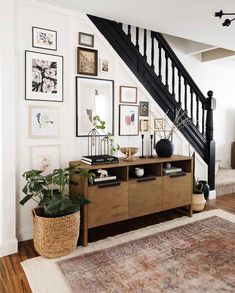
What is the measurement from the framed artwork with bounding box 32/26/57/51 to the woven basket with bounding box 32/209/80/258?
5.53ft

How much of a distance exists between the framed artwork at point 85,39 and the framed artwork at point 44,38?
0.95 feet

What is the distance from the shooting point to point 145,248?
244cm

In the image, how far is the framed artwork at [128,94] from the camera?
318 cm

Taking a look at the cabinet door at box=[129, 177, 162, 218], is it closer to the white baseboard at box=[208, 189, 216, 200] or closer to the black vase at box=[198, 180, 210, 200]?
the black vase at box=[198, 180, 210, 200]

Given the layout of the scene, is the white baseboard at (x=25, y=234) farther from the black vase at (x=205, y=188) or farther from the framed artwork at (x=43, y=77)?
the black vase at (x=205, y=188)

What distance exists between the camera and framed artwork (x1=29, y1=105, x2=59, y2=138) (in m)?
2.61

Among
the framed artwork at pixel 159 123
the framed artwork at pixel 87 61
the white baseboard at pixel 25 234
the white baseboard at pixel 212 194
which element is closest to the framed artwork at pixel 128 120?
the framed artwork at pixel 159 123

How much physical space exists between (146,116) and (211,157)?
1417 mm

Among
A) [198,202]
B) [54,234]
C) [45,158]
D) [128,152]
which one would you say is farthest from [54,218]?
[198,202]

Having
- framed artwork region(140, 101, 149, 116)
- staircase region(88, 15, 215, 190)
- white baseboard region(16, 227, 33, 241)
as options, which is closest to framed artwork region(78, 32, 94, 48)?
staircase region(88, 15, 215, 190)

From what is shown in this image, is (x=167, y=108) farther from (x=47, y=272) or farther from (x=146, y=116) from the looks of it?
(x=47, y=272)

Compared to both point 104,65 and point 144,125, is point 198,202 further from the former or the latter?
point 104,65

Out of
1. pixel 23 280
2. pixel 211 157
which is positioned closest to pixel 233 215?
pixel 211 157

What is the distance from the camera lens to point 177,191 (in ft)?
10.3
